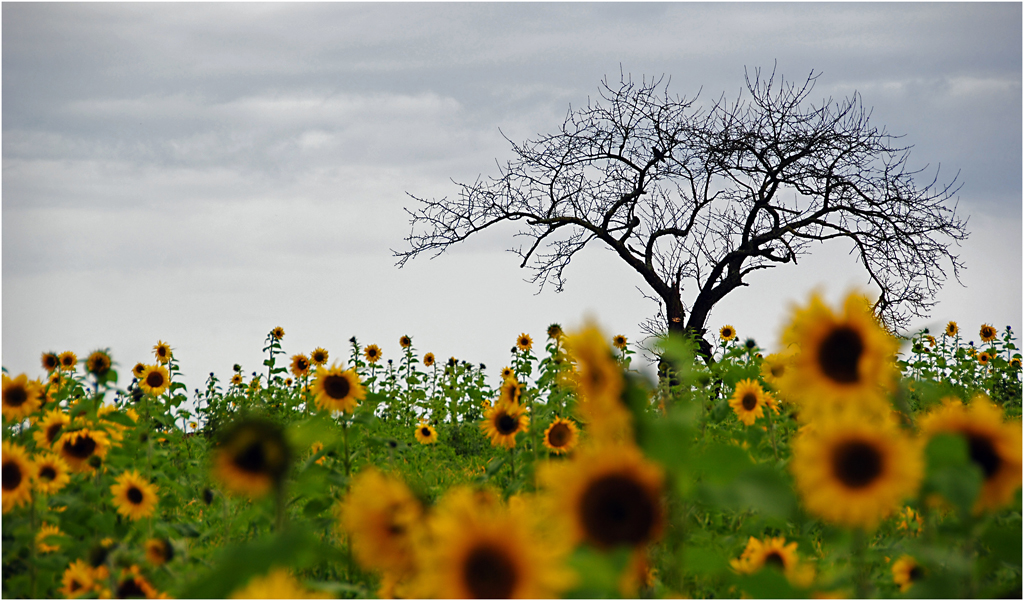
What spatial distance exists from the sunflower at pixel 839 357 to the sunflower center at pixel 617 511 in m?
0.41

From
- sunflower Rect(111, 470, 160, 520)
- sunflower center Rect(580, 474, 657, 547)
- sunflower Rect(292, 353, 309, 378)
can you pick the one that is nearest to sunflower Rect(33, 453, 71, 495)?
sunflower Rect(111, 470, 160, 520)

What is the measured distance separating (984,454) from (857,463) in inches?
16.0

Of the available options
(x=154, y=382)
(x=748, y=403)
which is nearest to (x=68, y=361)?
(x=154, y=382)

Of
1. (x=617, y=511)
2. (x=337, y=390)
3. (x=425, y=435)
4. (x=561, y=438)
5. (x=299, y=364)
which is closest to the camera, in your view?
(x=617, y=511)

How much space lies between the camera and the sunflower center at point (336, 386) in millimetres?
2945

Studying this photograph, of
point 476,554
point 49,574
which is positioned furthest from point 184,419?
point 476,554

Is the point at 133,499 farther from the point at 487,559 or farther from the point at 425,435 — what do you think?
the point at 425,435

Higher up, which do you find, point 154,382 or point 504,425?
point 154,382

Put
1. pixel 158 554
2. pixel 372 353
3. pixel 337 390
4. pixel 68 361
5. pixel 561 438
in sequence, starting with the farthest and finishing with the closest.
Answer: pixel 372 353 → pixel 68 361 → pixel 561 438 → pixel 337 390 → pixel 158 554

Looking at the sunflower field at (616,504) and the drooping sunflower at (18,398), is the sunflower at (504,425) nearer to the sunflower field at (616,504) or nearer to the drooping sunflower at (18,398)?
the sunflower field at (616,504)

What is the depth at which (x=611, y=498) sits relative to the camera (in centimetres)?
120

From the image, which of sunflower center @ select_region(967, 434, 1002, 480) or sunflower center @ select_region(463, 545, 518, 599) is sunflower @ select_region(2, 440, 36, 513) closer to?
sunflower center @ select_region(463, 545, 518, 599)

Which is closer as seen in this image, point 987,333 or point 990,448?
point 990,448

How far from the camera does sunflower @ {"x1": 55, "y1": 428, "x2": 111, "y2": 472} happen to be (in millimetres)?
2664
